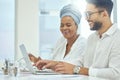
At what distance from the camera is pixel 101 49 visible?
5.83ft

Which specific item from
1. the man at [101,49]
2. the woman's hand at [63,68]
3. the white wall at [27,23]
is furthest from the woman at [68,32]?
the white wall at [27,23]

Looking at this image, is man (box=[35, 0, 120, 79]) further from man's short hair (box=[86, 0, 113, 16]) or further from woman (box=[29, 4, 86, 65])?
woman (box=[29, 4, 86, 65])

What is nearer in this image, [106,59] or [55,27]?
[106,59]

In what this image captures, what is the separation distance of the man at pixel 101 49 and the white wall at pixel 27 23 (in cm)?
226

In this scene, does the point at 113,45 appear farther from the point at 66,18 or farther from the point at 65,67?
the point at 66,18

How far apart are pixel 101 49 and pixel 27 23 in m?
2.52

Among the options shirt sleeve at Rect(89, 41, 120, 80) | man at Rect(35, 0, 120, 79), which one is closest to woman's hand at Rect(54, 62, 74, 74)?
man at Rect(35, 0, 120, 79)

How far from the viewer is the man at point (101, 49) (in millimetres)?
1679

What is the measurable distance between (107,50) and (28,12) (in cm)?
260

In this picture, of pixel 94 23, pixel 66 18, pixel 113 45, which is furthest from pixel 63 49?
pixel 113 45

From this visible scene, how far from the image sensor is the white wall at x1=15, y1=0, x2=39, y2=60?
161 inches

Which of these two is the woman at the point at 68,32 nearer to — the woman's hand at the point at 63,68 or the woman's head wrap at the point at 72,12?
the woman's head wrap at the point at 72,12

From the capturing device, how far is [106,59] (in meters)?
1.72

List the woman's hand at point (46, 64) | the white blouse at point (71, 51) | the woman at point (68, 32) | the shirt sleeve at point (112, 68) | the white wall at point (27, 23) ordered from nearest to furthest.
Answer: the shirt sleeve at point (112, 68), the woman's hand at point (46, 64), the white blouse at point (71, 51), the woman at point (68, 32), the white wall at point (27, 23)
